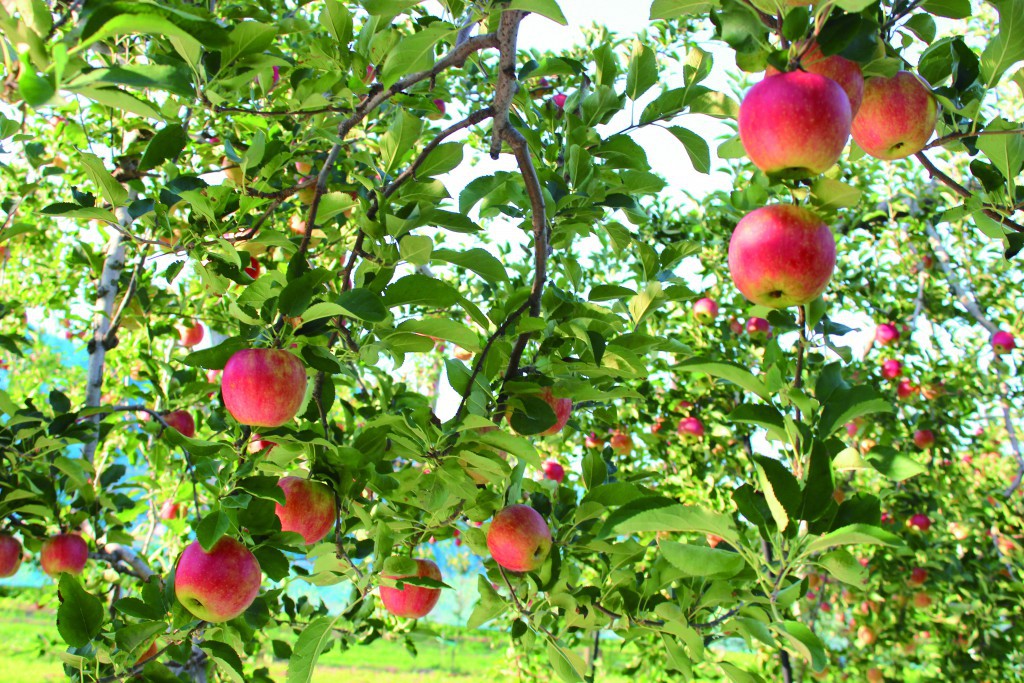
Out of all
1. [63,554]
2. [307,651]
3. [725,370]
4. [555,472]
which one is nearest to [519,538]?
[307,651]

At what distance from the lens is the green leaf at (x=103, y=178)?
1292mm

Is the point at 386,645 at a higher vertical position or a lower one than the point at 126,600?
lower

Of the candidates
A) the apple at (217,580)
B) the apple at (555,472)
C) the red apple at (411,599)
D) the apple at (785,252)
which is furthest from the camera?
the apple at (555,472)

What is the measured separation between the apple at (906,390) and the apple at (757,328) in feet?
2.38

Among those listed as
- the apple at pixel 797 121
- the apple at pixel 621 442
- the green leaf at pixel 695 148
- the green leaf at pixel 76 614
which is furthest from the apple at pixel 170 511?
the apple at pixel 797 121

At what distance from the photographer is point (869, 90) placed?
1082 millimetres

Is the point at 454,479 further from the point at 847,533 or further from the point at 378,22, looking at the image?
the point at 378,22

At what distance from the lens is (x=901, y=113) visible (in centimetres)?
104

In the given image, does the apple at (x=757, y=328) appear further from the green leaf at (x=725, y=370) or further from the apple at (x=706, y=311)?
the green leaf at (x=725, y=370)

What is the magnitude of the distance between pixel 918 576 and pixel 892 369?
1065mm

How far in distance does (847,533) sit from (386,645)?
34.4 ft

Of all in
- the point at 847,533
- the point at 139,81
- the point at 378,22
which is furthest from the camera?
the point at 378,22

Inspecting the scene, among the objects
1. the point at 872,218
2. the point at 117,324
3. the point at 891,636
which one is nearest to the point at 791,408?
the point at 117,324

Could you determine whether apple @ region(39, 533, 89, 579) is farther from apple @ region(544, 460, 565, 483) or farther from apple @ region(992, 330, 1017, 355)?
apple @ region(992, 330, 1017, 355)
